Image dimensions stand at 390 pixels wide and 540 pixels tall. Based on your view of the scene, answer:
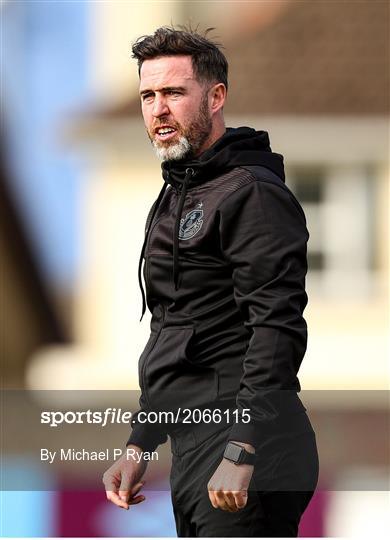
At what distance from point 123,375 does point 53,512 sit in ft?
21.3

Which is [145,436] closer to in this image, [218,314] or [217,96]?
[218,314]

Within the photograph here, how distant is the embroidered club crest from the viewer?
147 inches

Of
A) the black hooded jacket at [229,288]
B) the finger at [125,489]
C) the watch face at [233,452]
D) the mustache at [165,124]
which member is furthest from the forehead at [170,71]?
the finger at [125,489]

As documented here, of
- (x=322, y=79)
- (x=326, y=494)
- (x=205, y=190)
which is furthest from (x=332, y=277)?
(x=205, y=190)

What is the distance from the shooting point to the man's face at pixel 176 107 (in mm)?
3838

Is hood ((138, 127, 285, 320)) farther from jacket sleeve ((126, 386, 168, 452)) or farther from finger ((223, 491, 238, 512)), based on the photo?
finger ((223, 491, 238, 512))

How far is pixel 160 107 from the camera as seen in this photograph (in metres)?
3.83

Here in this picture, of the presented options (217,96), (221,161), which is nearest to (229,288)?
(221,161)

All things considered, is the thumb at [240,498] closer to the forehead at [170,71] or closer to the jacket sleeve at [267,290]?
the jacket sleeve at [267,290]

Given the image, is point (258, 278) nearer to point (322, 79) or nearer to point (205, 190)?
point (205, 190)

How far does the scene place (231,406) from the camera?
370cm

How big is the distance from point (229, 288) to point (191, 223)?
22 centimetres

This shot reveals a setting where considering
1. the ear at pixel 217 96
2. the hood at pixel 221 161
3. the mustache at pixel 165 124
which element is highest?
the ear at pixel 217 96

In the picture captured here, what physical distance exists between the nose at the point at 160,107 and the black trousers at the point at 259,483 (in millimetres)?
937
